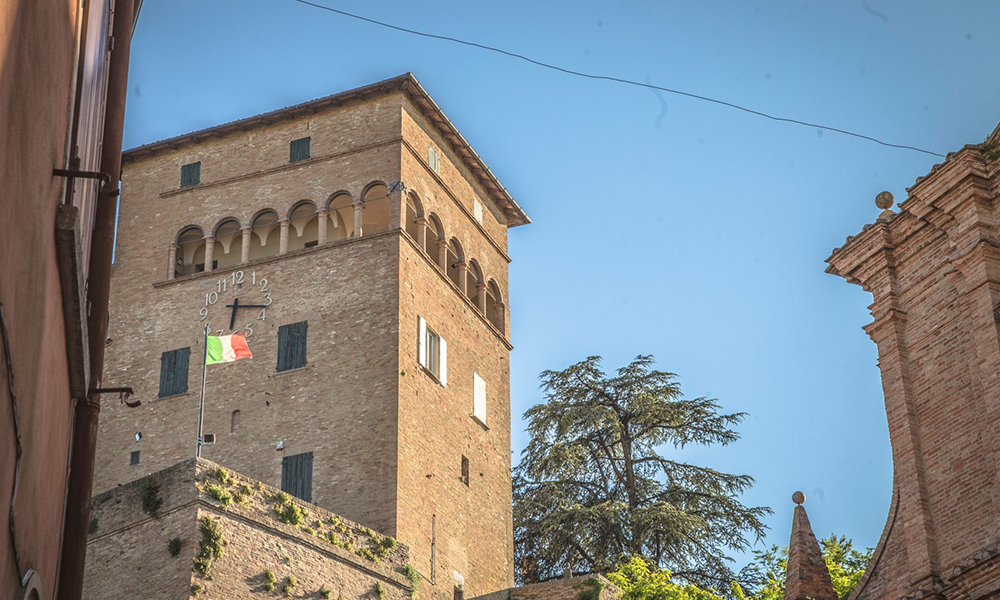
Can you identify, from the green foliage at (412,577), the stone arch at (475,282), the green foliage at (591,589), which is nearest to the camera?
the green foliage at (591,589)

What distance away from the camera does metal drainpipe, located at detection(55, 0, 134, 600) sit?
396 inches

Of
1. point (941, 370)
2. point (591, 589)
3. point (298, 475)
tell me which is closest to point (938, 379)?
point (941, 370)

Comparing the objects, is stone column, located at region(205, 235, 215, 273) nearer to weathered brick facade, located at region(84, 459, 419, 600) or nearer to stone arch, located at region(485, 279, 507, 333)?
stone arch, located at region(485, 279, 507, 333)

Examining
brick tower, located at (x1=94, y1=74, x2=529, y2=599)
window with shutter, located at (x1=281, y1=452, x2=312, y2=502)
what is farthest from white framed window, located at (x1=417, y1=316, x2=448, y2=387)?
window with shutter, located at (x1=281, y1=452, x2=312, y2=502)

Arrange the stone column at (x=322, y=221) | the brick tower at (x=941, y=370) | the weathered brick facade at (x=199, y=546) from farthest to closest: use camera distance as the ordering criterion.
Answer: the stone column at (x=322, y=221)
the weathered brick facade at (x=199, y=546)
the brick tower at (x=941, y=370)

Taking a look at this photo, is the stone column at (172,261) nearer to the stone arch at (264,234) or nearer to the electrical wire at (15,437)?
the stone arch at (264,234)

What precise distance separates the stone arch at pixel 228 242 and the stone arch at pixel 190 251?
0.46 metres

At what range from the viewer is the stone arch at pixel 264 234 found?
35656mm

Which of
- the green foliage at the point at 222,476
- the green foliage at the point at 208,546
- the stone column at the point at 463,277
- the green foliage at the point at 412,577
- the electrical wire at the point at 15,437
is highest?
the stone column at the point at 463,277

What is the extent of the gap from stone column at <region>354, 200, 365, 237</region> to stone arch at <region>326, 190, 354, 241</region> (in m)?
0.35

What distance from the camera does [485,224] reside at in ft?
131

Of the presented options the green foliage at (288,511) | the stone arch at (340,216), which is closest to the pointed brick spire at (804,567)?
the green foliage at (288,511)

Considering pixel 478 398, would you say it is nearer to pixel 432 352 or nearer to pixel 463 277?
pixel 432 352

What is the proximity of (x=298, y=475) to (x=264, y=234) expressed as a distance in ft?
25.3
